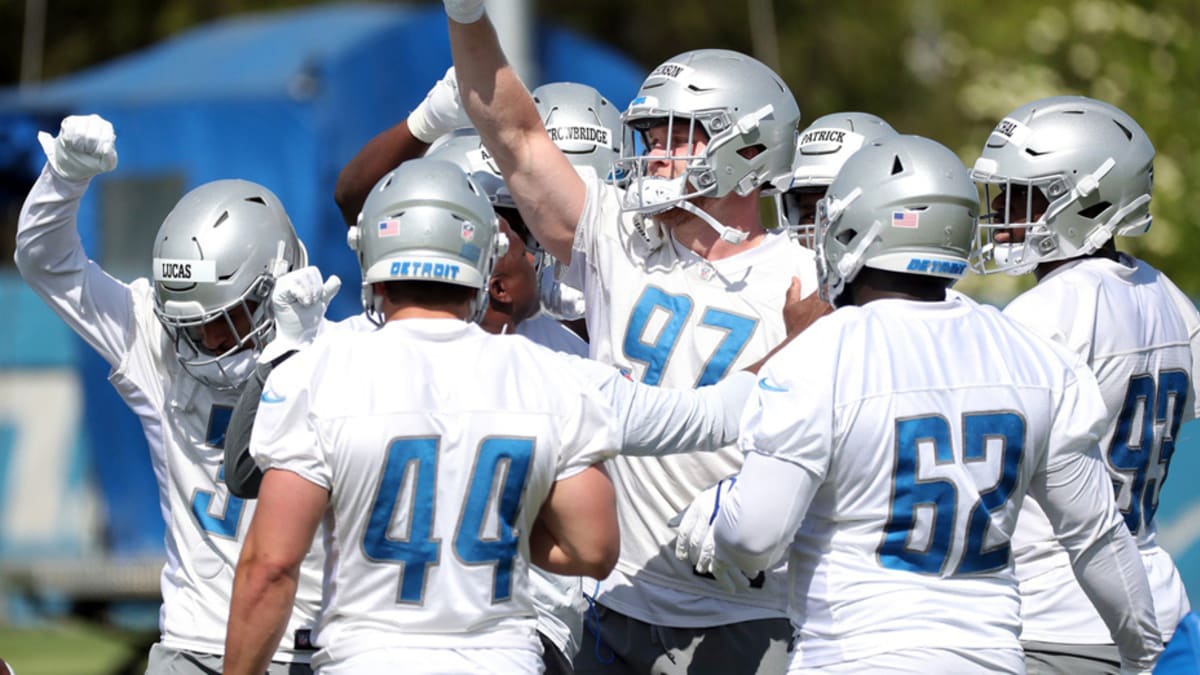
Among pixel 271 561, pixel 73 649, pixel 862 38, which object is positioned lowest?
pixel 73 649

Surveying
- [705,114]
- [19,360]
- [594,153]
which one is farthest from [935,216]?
[19,360]

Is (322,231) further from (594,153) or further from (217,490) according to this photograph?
(217,490)

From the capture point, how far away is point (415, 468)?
3.30 metres

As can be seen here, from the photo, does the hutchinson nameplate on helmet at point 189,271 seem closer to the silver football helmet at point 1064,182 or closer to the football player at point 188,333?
the football player at point 188,333

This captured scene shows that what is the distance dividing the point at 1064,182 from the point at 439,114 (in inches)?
70.6

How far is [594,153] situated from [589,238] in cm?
95

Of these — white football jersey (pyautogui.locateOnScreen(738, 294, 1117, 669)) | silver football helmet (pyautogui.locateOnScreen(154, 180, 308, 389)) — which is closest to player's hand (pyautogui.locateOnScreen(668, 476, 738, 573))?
white football jersey (pyautogui.locateOnScreen(738, 294, 1117, 669))

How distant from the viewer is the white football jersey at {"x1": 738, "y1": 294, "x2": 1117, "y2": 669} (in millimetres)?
3416

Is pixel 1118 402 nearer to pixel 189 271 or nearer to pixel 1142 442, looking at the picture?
pixel 1142 442

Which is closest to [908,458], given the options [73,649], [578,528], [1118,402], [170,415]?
[578,528]

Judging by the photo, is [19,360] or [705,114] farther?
[19,360]

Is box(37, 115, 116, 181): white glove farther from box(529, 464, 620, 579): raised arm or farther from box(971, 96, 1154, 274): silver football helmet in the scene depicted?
box(971, 96, 1154, 274): silver football helmet

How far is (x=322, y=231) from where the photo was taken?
11031 millimetres

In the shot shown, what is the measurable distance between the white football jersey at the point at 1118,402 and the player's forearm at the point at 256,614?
2.02m
